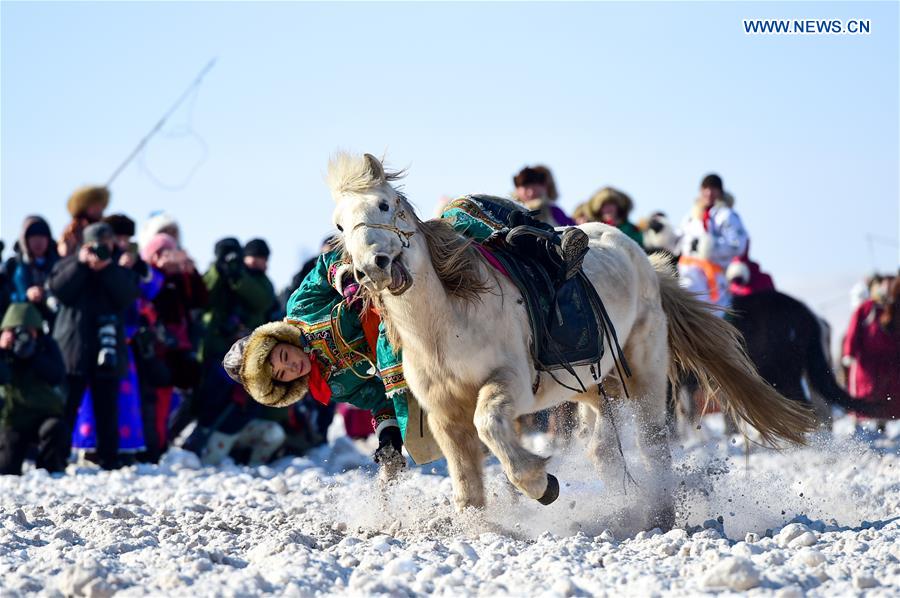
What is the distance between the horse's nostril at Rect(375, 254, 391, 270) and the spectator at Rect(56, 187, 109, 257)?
640 cm

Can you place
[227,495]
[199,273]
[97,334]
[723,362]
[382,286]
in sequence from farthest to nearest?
[199,273] → [97,334] → [227,495] → [723,362] → [382,286]

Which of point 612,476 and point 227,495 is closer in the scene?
point 612,476

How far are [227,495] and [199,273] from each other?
368 cm

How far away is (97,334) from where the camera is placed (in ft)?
33.8

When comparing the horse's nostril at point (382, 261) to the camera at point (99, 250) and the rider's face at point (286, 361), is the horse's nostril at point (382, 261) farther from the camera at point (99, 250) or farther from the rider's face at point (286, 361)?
the camera at point (99, 250)

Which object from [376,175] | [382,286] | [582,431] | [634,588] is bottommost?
[634,588]

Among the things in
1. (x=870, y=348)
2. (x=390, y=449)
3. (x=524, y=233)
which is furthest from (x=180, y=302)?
(x=870, y=348)

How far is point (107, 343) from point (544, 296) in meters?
5.08

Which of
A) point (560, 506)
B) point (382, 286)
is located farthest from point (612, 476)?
point (382, 286)

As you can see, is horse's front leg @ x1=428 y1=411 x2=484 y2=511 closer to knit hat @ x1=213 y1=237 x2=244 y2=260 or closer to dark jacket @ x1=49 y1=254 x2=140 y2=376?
dark jacket @ x1=49 y1=254 x2=140 y2=376

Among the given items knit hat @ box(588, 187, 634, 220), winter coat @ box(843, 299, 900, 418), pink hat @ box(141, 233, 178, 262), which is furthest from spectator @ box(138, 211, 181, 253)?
winter coat @ box(843, 299, 900, 418)

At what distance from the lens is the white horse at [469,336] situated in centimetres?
543

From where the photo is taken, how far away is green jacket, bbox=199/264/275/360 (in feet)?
38.4

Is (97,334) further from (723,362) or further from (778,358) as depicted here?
(778,358)
